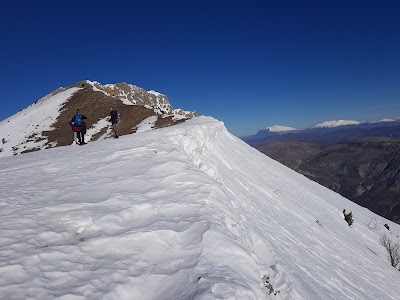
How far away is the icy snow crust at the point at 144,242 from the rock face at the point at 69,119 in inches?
999

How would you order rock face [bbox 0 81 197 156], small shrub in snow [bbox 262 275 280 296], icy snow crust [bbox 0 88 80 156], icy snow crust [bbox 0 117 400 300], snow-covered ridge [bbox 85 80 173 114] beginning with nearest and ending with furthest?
icy snow crust [bbox 0 117 400 300] → small shrub in snow [bbox 262 275 280 296] → rock face [bbox 0 81 197 156] → icy snow crust [bbox 0 88 80 156] → snow-covered ridge [bbox 85 80 173 114]

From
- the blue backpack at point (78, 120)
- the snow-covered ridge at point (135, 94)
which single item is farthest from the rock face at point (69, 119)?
the snow-covered ridge at point (135, 94)

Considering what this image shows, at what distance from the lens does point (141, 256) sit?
17.0 ft

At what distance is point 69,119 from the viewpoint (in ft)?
160

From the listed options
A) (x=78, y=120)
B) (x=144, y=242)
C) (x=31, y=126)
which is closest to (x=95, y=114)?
(x=31, y=126)

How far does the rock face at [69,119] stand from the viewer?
39.7 metres

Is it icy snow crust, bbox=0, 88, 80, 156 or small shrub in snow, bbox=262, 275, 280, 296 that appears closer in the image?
small shrub in snow, bbox=262, 275, 280, 296

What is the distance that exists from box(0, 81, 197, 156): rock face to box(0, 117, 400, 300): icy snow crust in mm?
25363

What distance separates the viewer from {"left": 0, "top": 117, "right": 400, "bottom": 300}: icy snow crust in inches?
171

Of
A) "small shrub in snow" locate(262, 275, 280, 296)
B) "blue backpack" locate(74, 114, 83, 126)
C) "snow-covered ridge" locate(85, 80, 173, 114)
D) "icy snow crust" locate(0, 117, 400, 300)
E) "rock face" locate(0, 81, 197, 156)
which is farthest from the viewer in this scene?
"snow-covered ridge" locate(85, 80, 173, 114)

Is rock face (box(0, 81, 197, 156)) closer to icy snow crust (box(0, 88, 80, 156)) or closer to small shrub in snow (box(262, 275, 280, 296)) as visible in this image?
icy snow crust (box(0, 88, 80, 156))

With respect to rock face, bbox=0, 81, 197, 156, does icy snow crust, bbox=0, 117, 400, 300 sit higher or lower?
lower

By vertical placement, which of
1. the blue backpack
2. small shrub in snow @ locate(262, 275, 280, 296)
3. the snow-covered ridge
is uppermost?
the snow-covered ridge

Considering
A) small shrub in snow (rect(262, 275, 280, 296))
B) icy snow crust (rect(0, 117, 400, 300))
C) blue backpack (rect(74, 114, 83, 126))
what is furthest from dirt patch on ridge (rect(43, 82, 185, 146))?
small shrub in snow (rect(262, 275, 280, 296))
